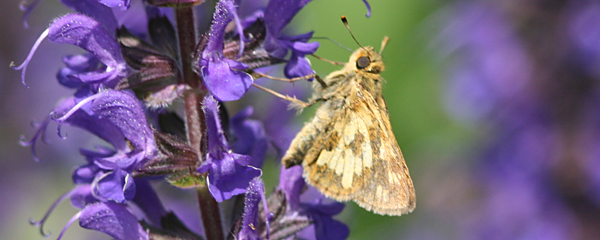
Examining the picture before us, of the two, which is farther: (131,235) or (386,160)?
(386,160)

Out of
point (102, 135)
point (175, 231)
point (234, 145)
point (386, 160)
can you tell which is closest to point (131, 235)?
point (175, 231)

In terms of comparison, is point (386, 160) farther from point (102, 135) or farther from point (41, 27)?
point (41, 27)

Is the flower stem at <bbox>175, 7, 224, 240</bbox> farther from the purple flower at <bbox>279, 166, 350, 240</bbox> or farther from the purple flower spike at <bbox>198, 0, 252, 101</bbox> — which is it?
the purple flower at <bbox>279, 166, 350, 240</bbox>

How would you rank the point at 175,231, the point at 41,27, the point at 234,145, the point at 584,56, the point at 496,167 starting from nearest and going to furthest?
the point at 175,231, the point at 234,145, the point at 584,56, the point at 496,167, the point at 41,27

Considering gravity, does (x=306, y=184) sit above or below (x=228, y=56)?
below

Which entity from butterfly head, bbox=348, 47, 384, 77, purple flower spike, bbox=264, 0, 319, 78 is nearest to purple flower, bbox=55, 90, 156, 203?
purple flower spike, bbox=264, 0, 319, 78

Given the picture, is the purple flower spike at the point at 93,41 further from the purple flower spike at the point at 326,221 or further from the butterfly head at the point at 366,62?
the butterfly head at the point at 366,62

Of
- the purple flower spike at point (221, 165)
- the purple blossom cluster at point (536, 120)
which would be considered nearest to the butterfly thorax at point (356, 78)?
the purple flower spike at point (221, 165)
